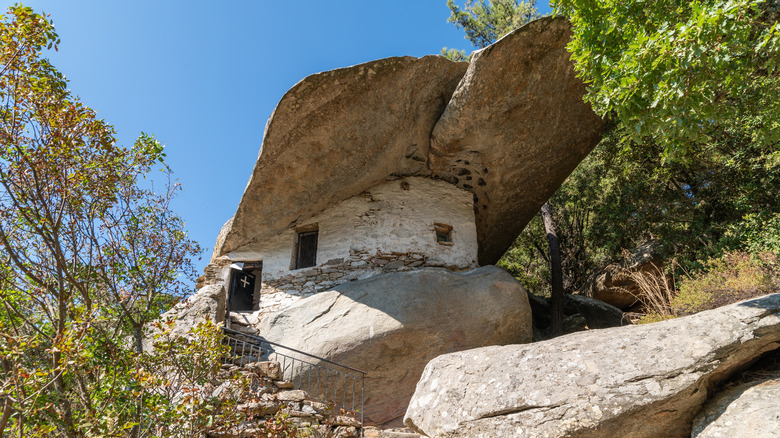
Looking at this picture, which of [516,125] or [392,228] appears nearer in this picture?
[516,125]

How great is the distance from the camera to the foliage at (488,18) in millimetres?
16188

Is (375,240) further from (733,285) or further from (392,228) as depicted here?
(733,285)

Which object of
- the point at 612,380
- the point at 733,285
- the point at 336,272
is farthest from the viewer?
the point at 336,272

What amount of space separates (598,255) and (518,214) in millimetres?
2711

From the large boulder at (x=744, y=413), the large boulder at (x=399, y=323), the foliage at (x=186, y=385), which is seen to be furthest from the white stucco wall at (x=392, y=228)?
the large boulder at (x=744, y=413)

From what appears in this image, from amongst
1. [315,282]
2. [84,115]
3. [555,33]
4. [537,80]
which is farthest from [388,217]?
[84,115]

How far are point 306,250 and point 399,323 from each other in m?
3.48

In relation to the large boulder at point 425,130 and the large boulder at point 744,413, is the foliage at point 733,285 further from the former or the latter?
the large boulder at point 425,130

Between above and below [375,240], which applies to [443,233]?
above

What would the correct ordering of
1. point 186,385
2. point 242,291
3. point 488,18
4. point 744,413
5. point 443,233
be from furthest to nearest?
1. point 488,18
2. point 242,291
3. point 443,233
4. point 186,385
5. point 744,413

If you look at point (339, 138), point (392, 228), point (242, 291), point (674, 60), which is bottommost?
point (242, 291)

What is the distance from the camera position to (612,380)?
422 centimetres

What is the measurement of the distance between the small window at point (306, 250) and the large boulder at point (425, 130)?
1.41 ft

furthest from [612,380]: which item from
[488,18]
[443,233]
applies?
[488,18]
